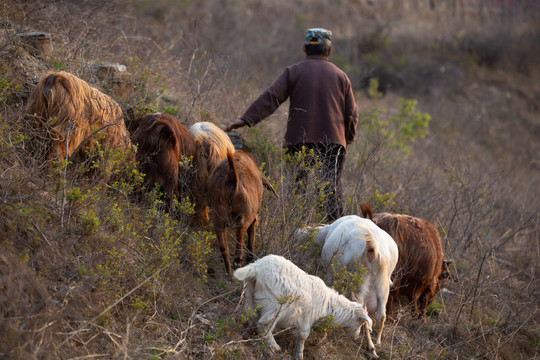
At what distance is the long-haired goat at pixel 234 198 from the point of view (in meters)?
5.50

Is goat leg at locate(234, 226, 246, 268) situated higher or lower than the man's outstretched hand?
lower

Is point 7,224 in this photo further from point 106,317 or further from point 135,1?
point 135,1

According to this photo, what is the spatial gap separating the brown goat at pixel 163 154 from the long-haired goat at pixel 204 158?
13 centimetres

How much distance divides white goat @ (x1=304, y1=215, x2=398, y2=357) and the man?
1.45m

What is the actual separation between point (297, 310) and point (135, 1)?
40.7 feet

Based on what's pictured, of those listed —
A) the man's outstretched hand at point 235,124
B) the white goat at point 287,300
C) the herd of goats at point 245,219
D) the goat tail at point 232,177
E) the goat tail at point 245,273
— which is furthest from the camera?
the man's outstretched hand at point 235,124

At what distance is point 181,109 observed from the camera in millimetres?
8586

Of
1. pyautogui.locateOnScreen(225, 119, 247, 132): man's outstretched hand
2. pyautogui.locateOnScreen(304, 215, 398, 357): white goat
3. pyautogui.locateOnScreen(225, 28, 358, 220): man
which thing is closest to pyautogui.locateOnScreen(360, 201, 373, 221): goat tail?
pyautogui.locateOnScreen(304, 215, 398, 357): white goat

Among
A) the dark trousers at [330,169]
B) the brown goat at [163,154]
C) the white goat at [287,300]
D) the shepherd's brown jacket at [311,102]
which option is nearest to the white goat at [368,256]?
the white goat at [287,300]

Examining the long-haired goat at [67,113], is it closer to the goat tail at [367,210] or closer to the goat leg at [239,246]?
the goat leg at [239,246]

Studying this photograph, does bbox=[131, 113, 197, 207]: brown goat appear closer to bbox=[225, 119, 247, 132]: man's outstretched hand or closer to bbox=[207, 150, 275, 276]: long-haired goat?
bbox=[207, 150, 275, 276]: long-haired goat

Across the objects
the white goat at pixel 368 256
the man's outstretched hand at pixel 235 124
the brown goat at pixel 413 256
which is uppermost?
the man's outstretched hand at pixel 235 124

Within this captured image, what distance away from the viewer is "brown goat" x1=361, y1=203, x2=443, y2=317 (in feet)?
21.3

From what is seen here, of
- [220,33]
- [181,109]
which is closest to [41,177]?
[181,109]
